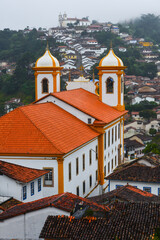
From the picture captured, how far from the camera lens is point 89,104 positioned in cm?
3650

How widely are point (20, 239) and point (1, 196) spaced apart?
5.46 metres

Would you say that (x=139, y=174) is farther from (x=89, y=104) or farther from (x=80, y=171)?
(x=89, y=104)

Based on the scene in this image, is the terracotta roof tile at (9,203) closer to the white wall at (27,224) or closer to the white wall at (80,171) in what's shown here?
the white wall at (27,224)

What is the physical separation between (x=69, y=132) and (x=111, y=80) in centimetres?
1241

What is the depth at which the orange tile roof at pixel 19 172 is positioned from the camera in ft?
76.4

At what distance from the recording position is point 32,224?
57.5ft

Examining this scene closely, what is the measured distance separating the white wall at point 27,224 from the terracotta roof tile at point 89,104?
51.0 ft

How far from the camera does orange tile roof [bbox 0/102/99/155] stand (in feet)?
85.4

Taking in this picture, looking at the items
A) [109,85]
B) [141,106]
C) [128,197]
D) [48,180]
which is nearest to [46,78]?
[109,85]

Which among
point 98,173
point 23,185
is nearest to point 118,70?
point 98,173

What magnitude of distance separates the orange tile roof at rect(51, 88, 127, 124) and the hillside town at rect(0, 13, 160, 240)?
99 mm

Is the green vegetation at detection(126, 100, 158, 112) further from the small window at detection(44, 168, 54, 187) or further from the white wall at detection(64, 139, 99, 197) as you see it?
the small window at detection(44, 168, 54, 187)

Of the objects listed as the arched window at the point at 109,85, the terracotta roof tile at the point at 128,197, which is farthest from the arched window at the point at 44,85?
the terracotta roof tile at the point at 128,197

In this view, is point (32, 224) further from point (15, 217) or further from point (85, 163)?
point (85, 163)
